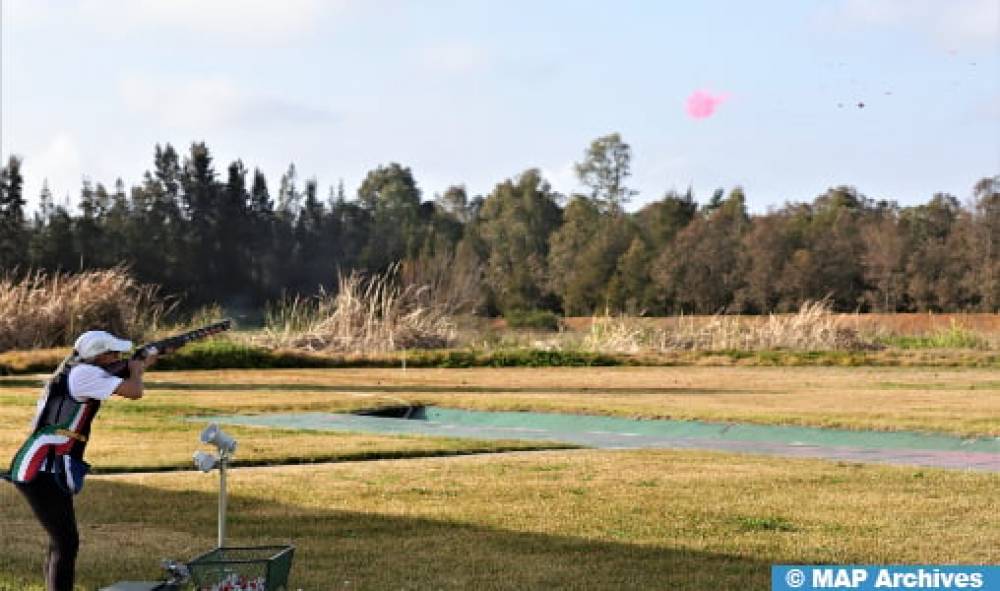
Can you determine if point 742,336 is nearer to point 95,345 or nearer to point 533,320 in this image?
point 533,320

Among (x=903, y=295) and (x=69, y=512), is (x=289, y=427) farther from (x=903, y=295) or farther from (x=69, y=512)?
(x=903, y=295)

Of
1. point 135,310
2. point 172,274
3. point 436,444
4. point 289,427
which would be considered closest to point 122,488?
point 436,444

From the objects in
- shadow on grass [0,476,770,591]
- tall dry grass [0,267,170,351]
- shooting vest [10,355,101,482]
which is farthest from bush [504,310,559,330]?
shooting vest [10,355,101,482]

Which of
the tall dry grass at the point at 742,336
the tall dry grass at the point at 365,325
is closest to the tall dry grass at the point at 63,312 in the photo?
the tall dry grass at the point at 365,325

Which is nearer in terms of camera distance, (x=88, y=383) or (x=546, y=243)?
(x=88, y=383)

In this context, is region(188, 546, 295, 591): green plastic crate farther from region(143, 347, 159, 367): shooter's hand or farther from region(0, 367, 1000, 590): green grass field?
region(143, 347, 159, 367): shooter's hand

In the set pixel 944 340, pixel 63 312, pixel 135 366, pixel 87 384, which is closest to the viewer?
pixel 87 384

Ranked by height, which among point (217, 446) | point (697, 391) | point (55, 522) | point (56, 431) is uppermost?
point (56, 431)

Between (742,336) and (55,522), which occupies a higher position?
(742,336)

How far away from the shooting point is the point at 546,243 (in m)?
77.9

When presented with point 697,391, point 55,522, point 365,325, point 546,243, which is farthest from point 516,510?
point 546,243

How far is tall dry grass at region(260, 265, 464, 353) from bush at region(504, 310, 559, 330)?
16.3 metres

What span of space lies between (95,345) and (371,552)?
280 cm

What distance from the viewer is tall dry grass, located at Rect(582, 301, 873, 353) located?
1437 inches
